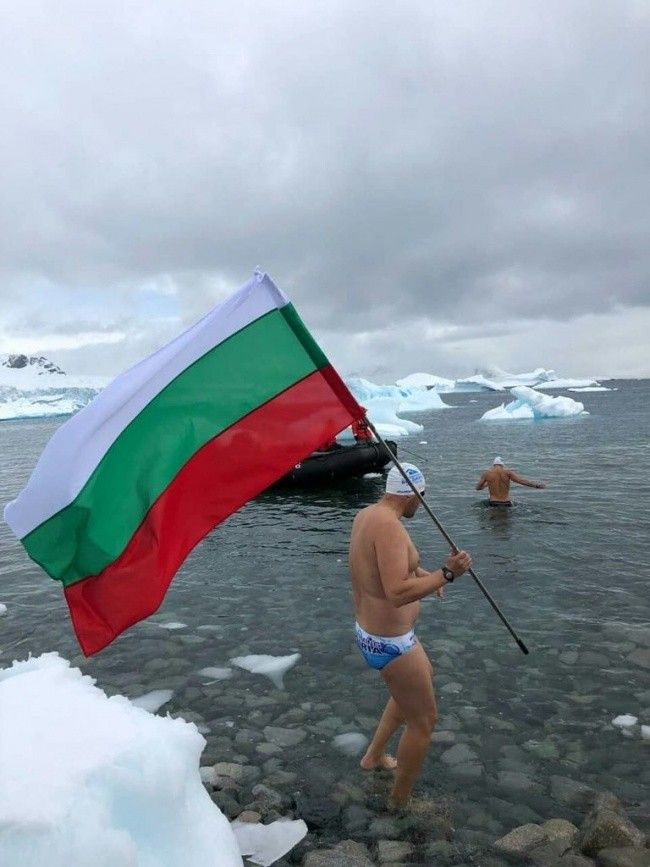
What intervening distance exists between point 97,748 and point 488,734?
159 inches

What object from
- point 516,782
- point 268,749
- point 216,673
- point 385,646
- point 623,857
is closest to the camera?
point 623,857

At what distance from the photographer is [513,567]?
1293 cm

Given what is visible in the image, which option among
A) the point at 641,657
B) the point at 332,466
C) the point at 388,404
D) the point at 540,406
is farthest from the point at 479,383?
the point at 641,657

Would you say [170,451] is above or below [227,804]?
above

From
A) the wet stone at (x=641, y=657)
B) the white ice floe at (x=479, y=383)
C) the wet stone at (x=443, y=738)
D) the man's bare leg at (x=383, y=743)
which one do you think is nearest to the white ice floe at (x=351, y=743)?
the man's bare leg at (x=383, y=743)

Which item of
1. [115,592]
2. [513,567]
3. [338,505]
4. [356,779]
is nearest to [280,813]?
[356,779]

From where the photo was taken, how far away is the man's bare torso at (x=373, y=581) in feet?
16.3

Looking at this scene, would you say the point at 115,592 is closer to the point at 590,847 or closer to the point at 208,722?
the point at 208,722

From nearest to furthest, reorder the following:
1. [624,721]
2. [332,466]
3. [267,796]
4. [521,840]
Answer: [521,840] < [267,796] < [624,721] < [332,466]

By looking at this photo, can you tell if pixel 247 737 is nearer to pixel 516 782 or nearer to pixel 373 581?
pixel 516 782

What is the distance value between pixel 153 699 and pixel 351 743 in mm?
2620

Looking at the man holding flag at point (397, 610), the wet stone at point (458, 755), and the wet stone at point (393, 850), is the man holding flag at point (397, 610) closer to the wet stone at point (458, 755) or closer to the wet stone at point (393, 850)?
the wet stone at point (393, 850)

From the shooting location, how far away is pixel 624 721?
659 cm

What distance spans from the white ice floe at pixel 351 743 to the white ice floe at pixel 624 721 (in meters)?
2.61
